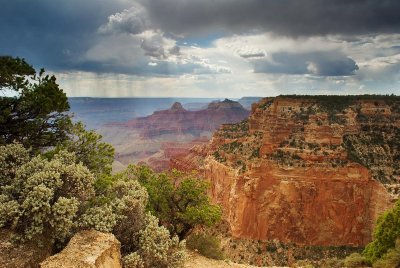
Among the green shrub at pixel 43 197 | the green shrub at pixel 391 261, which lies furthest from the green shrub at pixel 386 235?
the green shrub at pixel 43 197

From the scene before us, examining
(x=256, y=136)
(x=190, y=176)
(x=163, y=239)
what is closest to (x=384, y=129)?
(x=256, y=136)

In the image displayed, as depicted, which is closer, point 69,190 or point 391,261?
point 69,190

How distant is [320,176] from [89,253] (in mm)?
50189

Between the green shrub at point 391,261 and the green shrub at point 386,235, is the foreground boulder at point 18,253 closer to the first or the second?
the green shrub at point 391,261

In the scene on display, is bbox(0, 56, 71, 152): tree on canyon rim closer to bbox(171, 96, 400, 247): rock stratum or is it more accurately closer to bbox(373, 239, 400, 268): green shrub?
bbox(373, 239, 400, 268): green shrub

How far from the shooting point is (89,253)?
1217 cm

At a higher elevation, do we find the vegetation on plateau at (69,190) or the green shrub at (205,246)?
the vegetation on plateau at (69,190)

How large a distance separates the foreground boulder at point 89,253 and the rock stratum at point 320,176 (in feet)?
155

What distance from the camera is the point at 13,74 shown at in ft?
64.2

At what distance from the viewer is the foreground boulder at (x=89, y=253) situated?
11508 mm

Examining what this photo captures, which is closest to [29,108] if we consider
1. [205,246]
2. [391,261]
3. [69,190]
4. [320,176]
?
[69,190]

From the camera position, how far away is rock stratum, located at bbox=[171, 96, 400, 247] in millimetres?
56656

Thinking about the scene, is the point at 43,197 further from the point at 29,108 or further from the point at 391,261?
the point at 391,261

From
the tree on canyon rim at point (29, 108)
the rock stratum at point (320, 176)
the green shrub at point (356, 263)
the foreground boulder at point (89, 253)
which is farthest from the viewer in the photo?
the rock stratum at point (320, 176)
